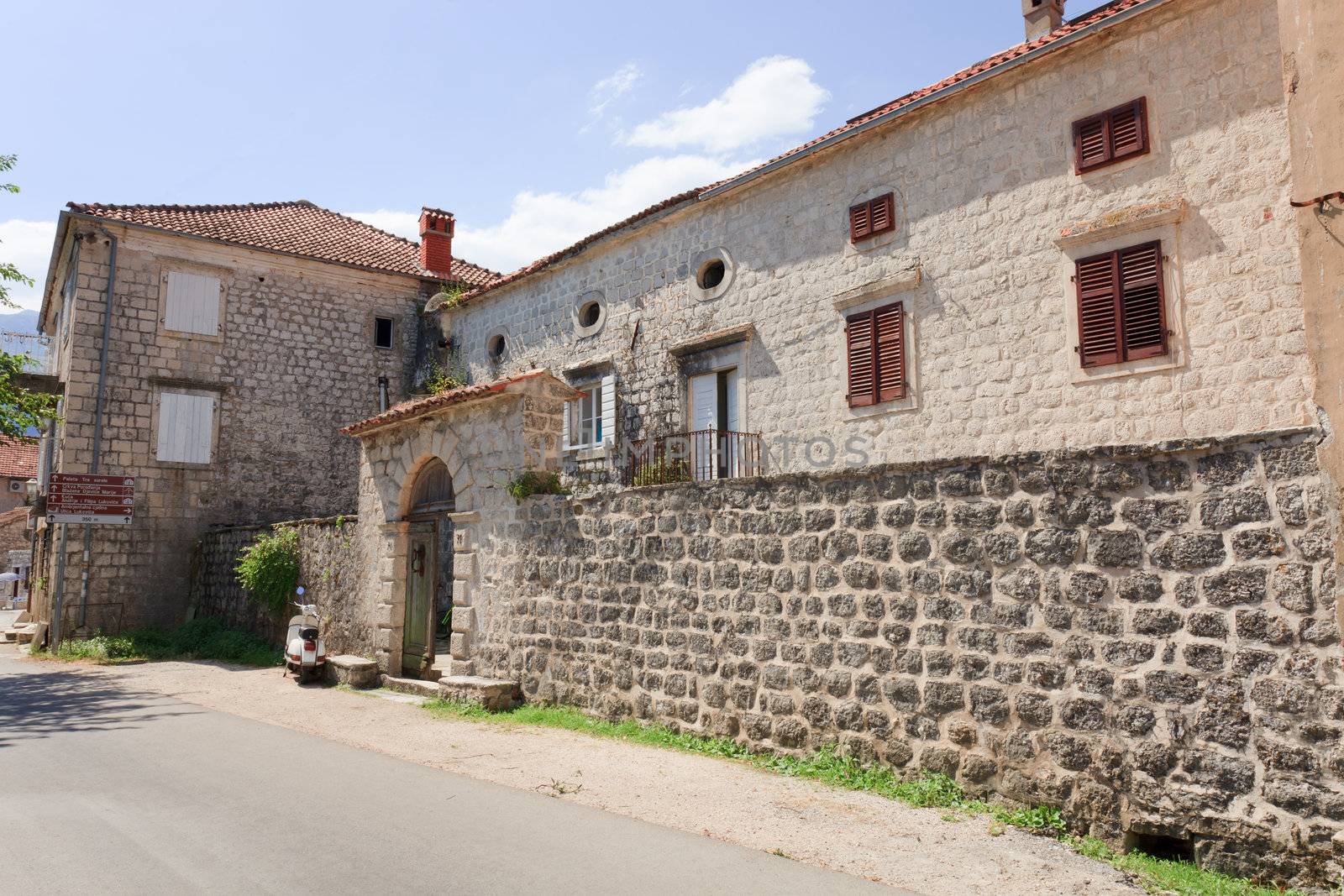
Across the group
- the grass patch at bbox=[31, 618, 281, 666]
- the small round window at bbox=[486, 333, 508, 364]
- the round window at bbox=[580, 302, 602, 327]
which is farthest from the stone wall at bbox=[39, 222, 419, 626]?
the round window at bbox=[580, 302, 602, 327]

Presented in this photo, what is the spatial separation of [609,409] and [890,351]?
582 cm

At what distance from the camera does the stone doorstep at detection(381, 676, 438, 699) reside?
10.1 m

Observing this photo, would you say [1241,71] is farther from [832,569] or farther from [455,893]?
[455,893]

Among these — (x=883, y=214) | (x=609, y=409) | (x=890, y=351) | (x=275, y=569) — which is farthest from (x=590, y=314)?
(x=275, y=569)

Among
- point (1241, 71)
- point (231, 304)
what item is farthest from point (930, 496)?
point (231, 304)

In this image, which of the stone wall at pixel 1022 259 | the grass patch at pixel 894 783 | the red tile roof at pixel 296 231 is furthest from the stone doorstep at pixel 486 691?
the red tile roof at pixel 296 231

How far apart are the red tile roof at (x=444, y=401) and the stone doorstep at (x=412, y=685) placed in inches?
125

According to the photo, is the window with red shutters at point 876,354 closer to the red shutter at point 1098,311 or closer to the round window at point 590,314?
the red shutter at point 1098,311

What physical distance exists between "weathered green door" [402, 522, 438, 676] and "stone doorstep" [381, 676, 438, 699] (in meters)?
0.28

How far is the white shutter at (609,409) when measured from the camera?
52.5ft

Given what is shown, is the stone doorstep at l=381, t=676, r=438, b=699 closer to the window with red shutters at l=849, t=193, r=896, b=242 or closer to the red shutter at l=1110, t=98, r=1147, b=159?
the window with red shutters at l=849, t=193, r=896, b=242

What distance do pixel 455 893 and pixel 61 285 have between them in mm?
20945

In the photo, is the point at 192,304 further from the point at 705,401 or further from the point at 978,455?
the point at 978,455

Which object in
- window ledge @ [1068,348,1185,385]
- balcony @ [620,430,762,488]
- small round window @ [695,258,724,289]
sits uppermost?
small round window @ [695,258,724,289]
